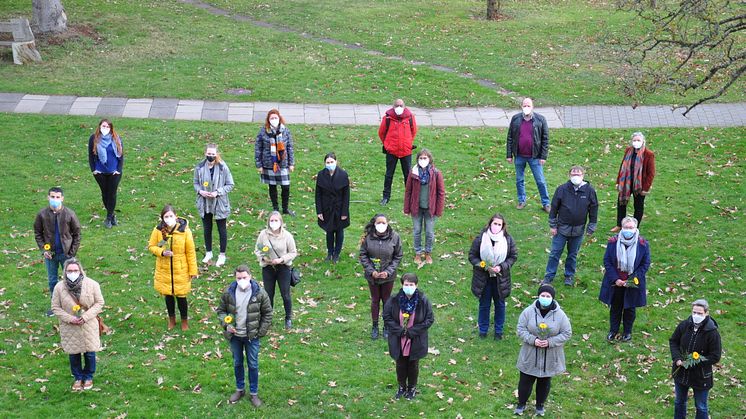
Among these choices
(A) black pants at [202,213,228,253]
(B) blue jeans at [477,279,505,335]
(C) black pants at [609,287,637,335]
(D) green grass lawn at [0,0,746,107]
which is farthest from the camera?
(D) green grass lawn at [0,0,746,107]

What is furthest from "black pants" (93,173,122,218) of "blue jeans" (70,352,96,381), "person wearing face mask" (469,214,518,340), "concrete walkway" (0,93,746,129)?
"person wearing face mask" (469,214,518,340)

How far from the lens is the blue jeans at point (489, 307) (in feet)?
43.2

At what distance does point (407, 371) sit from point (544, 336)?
1.88m

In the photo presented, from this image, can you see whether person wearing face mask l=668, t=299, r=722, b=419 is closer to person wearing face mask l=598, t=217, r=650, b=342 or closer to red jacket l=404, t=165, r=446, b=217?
person wearing face mask l=598, t=217, r=650, b=342

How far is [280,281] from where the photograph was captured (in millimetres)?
13500

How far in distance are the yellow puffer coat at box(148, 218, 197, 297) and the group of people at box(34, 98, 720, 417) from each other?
0.05 feet

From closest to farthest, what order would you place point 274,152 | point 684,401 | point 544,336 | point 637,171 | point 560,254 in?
point 544,336, point 684,401, point 560,254, point 637,171, point 274,152

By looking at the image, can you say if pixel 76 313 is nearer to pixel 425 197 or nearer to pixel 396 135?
pixel 425 197

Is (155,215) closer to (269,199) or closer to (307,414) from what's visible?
(269,199)

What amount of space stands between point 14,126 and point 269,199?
756 cm

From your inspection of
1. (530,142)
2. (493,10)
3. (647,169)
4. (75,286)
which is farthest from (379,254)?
(493,10)

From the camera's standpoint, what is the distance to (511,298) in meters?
14.8

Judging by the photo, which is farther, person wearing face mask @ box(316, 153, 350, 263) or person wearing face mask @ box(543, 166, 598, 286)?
person wearing face mask @ box(316, 153, 350, 263)

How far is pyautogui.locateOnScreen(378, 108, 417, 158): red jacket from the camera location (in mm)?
17781
